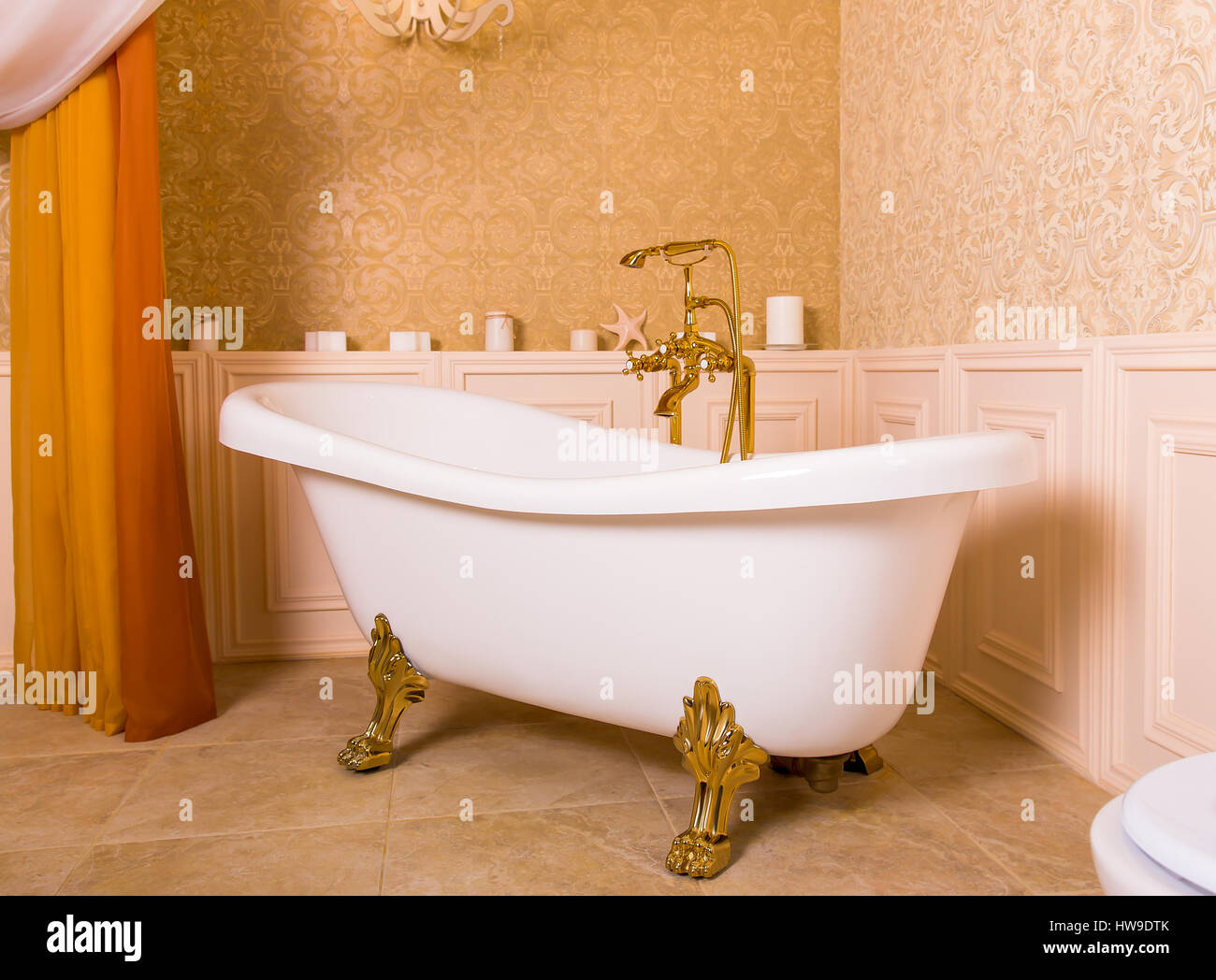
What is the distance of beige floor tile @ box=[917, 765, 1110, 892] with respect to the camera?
1.47m

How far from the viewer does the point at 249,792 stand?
5.96ft

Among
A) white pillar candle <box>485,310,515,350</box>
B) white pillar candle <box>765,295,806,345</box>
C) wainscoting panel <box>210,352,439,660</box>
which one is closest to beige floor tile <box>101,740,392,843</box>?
wainscoting panel <box>210,352,439,660</box>

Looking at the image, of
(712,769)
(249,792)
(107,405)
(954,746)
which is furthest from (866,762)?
(107,405)

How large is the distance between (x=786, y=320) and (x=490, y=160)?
2.98 feet

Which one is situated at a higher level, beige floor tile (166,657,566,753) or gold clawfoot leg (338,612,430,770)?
gold clawfoot leg (338,612,430,770)

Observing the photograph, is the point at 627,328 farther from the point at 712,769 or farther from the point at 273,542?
the point at 712,769

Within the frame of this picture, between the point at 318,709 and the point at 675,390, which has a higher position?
the point at 675,390

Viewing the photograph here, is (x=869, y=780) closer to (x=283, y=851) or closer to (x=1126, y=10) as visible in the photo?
(x=283, y=851)

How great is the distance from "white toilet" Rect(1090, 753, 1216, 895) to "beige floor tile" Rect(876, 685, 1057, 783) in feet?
3.95

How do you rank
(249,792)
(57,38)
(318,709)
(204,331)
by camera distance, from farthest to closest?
(204,331) < (318,709) < (57,38) < (249,792)

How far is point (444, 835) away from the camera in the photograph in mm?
1618

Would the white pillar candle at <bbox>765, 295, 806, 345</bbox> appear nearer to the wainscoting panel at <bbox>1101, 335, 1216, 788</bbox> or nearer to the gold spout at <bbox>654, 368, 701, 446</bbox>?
the gold spout at <bbox>654, 368, 701, 446</bbox>

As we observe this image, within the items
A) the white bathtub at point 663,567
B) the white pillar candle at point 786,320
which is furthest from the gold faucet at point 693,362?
the white pillar candle at point 786,320
